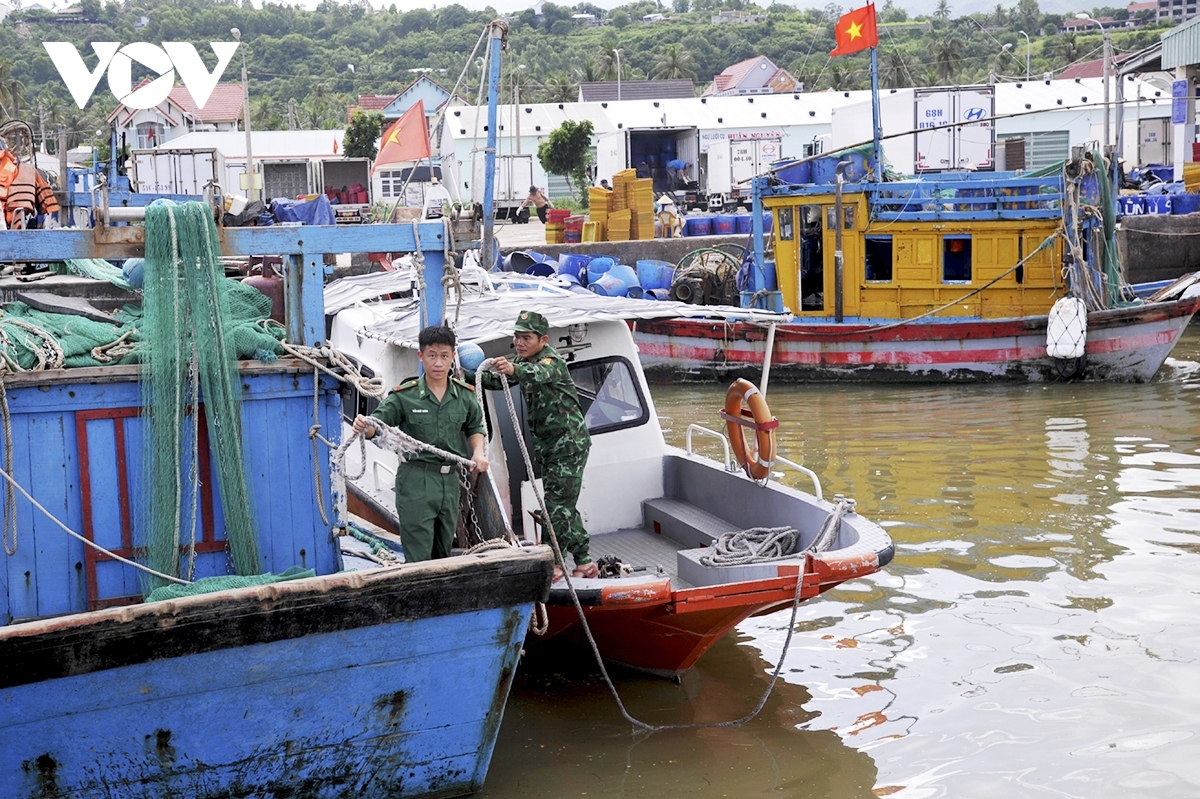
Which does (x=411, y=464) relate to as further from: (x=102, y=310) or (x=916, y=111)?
(x=916, y=111)

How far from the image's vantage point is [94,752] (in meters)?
4.80

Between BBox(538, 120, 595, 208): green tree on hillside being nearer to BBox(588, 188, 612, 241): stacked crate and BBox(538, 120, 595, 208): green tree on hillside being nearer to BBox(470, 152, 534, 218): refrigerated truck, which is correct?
BBox(470, 152, 534, 218): refrigerated truck

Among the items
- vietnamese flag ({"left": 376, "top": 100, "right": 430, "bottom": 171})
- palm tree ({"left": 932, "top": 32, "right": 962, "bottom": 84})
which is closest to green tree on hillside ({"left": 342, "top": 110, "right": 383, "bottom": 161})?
vietnamese flag ({"left": 376, "top": 100, "right": 430, "bottom": 171})

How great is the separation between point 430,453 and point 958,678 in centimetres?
329

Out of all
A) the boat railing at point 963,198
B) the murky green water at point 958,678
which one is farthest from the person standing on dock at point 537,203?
the murky green water at point 958,678

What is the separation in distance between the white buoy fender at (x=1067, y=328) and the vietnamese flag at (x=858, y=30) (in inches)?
168

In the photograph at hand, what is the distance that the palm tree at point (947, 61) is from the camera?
82.2m

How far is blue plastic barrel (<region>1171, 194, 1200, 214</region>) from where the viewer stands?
80.1 ft

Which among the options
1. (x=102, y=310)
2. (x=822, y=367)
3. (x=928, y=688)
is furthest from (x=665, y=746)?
(x=822, y=367)

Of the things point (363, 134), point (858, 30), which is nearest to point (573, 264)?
point (858, 30)

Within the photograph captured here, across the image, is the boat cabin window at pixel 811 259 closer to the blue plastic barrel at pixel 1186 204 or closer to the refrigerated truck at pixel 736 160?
the blue plastic barrel at pixel 1186 204

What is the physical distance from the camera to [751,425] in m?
7.70

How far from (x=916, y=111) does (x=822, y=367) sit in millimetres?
10631

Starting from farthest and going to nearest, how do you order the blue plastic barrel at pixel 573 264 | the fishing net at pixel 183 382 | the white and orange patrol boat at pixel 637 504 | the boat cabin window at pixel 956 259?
the blue plastic barrel at pixel 573 264, the boat cabin window at pixel 956 259, the white and orange patrol boat at pixel 637 504, the fishing net at pixel 183 382
